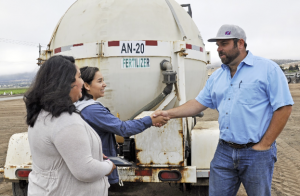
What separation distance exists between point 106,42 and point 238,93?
5.54 feet

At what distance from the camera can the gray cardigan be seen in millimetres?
1426

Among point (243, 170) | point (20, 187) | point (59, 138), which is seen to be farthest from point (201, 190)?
point (59, 138)

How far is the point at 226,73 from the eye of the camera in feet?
7.85

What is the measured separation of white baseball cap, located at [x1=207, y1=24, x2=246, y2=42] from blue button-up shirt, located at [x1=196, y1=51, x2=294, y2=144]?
194 mm

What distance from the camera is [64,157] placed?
4.70ft

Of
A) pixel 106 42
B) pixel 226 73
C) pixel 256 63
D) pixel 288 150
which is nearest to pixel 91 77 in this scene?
pixel 106 42

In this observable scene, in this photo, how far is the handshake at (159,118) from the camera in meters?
2.62

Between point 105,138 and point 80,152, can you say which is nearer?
point 80,152

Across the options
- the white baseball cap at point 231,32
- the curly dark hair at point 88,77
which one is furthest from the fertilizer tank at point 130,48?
the white baseball cap at point 231,32

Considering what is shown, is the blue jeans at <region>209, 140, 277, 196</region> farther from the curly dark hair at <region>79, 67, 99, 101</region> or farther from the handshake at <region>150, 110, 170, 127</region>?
the curly dark hair at <region>79, 67, 99, 101</region>

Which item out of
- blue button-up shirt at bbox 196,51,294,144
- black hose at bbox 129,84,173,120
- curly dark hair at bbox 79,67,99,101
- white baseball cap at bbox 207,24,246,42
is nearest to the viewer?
blue button-up shirt at bbox 196,51,294,144

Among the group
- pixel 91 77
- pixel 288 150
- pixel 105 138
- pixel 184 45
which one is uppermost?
pixel 184 45

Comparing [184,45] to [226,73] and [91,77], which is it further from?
[91,77]

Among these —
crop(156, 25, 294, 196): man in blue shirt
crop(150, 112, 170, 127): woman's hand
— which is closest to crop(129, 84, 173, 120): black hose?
crop(150, 112, 170, 127): woman's hand
